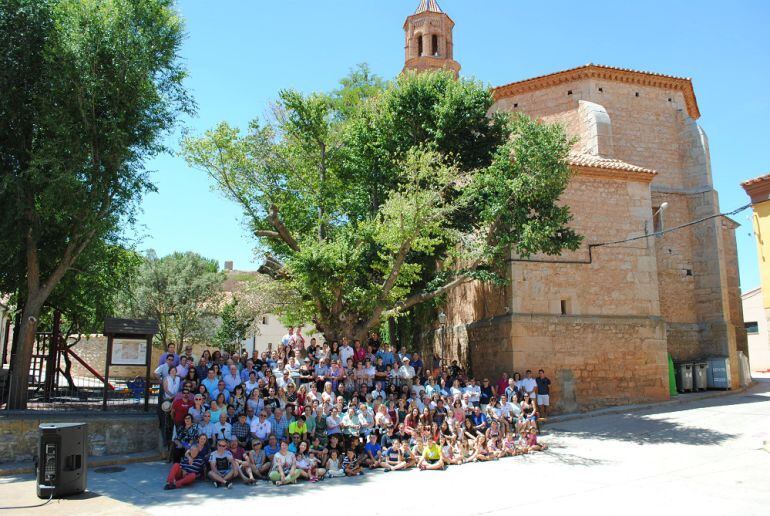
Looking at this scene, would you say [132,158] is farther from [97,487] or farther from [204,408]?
[97,487]

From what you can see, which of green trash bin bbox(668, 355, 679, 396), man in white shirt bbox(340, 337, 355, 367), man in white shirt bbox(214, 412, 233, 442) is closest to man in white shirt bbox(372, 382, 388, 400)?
man in white shirt bbox(340, 337, 355, 367)

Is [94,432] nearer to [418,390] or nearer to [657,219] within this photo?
[418,390]

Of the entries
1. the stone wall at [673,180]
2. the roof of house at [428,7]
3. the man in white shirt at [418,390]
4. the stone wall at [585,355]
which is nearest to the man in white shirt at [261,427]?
the man in white shirt at [418,390]

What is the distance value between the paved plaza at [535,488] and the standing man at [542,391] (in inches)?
78.5

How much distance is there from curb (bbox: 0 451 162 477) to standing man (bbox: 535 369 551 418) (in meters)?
9.47

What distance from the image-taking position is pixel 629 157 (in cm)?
2286

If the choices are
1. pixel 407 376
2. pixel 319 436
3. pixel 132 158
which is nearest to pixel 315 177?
pixel 132 158

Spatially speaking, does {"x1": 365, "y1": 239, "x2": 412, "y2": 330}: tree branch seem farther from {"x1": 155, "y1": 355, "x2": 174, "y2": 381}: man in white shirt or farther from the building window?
the building window

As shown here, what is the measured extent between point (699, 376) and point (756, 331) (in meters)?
19.8

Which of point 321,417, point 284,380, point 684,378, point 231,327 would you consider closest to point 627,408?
point 684,378

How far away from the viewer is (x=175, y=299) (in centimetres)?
3388

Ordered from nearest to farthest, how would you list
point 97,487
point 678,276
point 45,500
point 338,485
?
point 45,500
point 97,487
point 338,485
point 678,276

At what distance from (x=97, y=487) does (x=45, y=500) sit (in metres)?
0.93

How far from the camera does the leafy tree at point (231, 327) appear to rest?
35000mm
